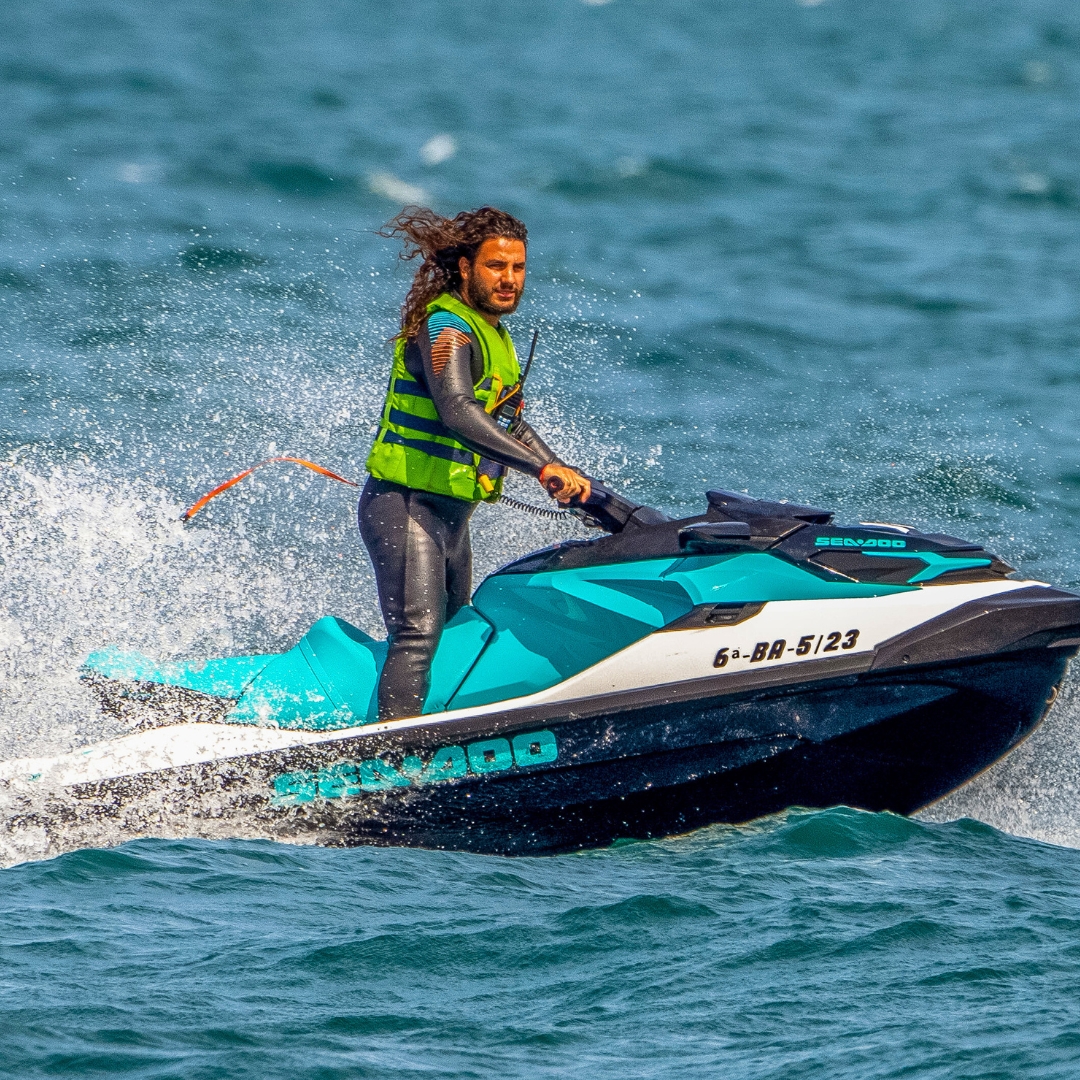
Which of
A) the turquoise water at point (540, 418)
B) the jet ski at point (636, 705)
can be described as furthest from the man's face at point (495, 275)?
the turquoise water at point (540, 418)

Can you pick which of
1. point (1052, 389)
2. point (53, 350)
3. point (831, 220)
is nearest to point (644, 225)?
point (831, 220)

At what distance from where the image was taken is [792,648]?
3.89 meters

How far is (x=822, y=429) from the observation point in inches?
326

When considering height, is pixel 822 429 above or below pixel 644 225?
below

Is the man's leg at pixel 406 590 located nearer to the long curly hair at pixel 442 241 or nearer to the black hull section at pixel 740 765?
the black hull section at pixel 740 765

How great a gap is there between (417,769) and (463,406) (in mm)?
977

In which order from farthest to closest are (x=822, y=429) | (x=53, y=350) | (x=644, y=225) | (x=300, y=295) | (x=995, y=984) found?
(x=644, y=225), (x=300, y=295), (x=53, y=350), (x=822, y=429), (x=995, y=984)

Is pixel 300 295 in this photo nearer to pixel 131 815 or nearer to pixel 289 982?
pixel 131 815

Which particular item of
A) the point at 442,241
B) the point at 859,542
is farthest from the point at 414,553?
the point at 859,542

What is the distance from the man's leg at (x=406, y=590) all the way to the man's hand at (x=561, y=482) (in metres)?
0.40

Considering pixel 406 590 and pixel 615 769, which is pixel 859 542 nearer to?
pixel 615 769

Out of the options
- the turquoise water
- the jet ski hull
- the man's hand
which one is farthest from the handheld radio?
the turquoise water

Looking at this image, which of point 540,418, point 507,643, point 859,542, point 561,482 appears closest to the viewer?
point 561,482

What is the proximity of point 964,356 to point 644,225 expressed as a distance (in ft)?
13.5
